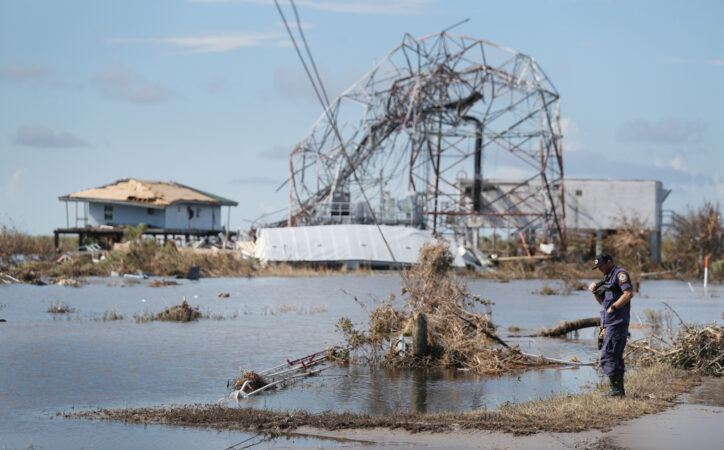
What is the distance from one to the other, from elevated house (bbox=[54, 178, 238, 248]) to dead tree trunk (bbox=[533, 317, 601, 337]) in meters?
48.9

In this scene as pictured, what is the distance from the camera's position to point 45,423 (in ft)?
39.0

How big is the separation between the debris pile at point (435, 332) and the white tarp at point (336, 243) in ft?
120

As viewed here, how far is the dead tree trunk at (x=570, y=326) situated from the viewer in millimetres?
19281

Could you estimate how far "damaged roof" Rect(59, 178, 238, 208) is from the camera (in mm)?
66875

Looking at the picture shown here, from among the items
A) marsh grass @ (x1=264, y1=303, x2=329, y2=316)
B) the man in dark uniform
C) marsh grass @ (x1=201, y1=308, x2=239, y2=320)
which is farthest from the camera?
marsh grass @ (x1=264, y1=303, x2=329, y2=316)

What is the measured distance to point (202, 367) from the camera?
17.2 m

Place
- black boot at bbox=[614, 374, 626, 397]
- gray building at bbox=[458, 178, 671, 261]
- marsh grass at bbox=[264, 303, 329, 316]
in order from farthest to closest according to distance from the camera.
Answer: gray building at bbox=[458, 178, 671, 261]
marsh grass at bbox=[264, 303, 329, 316]
black boot at bbox=[614, 374, 626, 397]

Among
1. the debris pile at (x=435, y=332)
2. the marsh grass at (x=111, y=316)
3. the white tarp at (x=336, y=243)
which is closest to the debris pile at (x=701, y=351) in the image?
the debris pile at (x=435, y=332)

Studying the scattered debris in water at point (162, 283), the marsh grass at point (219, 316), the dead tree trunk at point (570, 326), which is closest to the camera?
the dead tree trunk at point (570, 326)

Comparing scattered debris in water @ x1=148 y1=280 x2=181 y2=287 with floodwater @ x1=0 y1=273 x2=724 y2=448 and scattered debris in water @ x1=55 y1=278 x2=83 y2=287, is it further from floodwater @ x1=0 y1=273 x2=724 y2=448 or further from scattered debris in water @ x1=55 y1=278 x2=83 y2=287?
floodwater @ x1=0 y1=273 x2=724 y2=448

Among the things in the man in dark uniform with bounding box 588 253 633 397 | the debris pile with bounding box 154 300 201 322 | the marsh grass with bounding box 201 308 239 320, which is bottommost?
the marsh grass with bounding box 201 308 239 320

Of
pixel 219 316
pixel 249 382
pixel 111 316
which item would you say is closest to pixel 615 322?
pixel 249 382

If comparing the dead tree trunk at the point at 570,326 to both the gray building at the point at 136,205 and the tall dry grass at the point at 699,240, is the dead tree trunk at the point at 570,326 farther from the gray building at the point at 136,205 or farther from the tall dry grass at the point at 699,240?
the gray building at the point at 136,205

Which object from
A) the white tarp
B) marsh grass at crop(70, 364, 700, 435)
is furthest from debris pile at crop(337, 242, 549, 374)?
the white tarp
